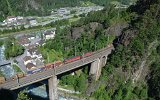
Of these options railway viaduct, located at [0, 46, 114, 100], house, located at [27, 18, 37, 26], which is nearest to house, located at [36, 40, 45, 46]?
railway viaduct, located at [0, 46, 114, 100]

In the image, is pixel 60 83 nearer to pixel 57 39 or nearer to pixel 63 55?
pixel 63 55

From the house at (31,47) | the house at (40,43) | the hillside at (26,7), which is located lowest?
the house at (31,47)

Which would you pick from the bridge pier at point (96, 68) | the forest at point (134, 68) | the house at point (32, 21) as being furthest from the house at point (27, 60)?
the house at point (32, 21)

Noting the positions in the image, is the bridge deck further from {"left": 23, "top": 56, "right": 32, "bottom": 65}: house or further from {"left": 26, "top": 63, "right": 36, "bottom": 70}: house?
{"left": 23, "top": 56, "right": 32, "bottom": 65}: house

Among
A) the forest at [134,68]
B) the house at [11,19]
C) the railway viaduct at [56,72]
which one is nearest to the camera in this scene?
the railway viaduct at [56,72]

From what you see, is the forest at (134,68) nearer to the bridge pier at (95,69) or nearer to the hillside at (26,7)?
the bridge pier at (95,69)

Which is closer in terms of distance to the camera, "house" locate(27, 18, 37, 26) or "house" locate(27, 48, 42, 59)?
"house" locate(27, 48, 42, 59)

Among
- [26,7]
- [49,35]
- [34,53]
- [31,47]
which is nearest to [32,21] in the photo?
[26,7]
